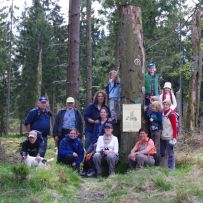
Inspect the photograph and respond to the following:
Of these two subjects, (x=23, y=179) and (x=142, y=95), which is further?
(x=142, y=95)

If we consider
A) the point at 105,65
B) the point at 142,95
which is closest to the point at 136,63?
the point at 142,95

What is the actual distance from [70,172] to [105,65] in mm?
22179

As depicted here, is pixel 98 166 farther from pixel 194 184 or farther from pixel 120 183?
pixel 194 184

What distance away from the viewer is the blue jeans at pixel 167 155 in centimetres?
927

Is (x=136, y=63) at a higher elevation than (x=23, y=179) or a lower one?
higher

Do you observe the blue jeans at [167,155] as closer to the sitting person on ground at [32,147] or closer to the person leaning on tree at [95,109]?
the person leaning on tree at [95,109]

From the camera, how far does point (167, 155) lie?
9328 mm

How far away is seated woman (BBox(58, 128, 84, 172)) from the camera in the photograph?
9.13 meters

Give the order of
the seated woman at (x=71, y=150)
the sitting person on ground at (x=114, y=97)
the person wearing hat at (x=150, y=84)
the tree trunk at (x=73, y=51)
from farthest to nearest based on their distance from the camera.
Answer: the tree trunk at (x=73, y=51), the sitting person on ground at (x=114, y=97), the person wearing hat at (x=150, y=84), the seated woman at (x=71, y=150)

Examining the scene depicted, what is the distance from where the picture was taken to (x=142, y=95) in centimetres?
957

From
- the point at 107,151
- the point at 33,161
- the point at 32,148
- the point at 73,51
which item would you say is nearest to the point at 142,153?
the point at 107,151

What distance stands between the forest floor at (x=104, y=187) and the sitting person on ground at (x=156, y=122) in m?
1.22

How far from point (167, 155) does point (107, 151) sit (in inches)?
56.5

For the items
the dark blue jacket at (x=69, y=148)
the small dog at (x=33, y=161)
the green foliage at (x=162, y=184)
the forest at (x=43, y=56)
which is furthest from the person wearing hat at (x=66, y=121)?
the forest at (x=43, y=56)
